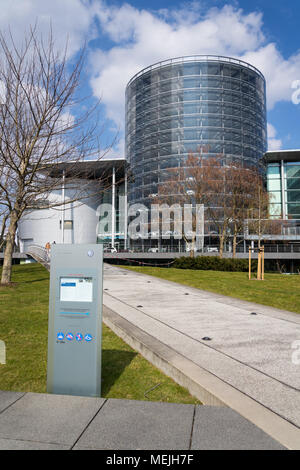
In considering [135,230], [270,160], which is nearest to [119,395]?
[135,230]

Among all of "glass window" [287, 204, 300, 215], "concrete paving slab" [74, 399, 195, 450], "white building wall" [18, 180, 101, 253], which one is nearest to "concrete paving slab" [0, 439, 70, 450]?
"concrete paving slab" [74, 399, 195, 450]

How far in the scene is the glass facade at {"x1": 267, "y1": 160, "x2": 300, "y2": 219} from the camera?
5778 centimetres

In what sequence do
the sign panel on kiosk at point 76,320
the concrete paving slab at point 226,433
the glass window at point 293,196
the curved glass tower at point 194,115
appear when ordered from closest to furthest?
1. the concrete paving slab at point 226,433
2. the sign panel on kiosk at point 76,320
3. the curved glass tower at point 194,115
4. the glass window at point 293,196

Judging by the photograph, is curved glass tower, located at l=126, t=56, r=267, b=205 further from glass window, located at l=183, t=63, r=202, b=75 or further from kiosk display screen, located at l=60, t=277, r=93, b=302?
kiosk display screen, located at l=60, t=277, r=93, b=302

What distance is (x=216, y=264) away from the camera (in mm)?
23922

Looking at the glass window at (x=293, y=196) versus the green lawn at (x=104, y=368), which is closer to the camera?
the green lawn at (x=104, y=368)

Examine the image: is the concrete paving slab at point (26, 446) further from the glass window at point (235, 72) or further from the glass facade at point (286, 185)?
the glass window at point (235, 72)

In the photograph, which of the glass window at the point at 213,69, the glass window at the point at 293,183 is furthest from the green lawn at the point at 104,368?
the glass window at the point at 293,183

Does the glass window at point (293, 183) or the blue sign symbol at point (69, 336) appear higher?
the glass window at point (293, 183)

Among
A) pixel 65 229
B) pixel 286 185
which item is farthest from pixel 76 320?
pixel 65 229

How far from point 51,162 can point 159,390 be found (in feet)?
37.7

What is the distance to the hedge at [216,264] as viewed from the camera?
914 inches

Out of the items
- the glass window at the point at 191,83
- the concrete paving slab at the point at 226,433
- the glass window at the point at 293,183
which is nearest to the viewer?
the concrete paving slab at the point at 226,433

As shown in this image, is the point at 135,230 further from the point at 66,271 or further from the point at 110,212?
the point at 66,271
